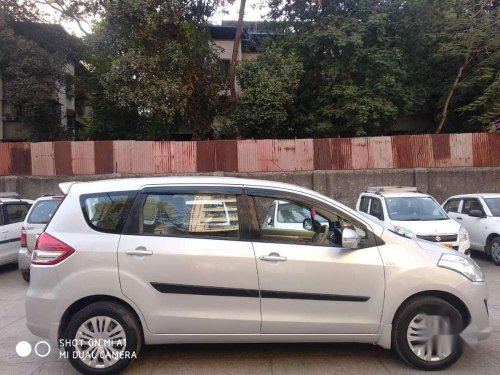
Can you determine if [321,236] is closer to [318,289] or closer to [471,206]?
[318,289]

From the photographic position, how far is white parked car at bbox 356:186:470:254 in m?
8.71

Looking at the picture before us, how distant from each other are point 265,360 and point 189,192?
1.73m

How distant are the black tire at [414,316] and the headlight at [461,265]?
1.02 feet

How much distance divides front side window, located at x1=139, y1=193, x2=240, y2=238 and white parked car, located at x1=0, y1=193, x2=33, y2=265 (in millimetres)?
6604

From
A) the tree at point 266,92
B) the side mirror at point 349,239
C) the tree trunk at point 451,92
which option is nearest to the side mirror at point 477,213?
the side mirror at point 349,239

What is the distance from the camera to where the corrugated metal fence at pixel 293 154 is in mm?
16500

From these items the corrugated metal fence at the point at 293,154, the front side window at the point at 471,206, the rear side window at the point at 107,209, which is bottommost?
the front side window at the point at 471,206

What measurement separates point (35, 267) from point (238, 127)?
15.8 m

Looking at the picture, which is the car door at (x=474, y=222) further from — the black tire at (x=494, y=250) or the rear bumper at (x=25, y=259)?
the rear bumper at (x=25, y=259)

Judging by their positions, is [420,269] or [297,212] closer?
[420,269]

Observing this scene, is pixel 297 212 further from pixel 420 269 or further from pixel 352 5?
pixel 352 5

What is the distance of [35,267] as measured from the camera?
4246 mm

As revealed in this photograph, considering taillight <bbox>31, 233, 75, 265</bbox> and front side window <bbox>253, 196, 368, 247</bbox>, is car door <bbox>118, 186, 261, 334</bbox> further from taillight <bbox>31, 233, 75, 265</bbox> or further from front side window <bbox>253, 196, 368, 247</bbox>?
taillight <bbox>31, 233, 75, 265</bbox>

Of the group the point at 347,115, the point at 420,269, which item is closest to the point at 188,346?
the point at 420,269
